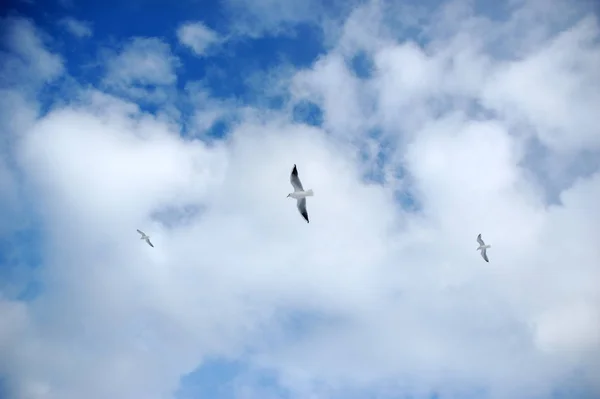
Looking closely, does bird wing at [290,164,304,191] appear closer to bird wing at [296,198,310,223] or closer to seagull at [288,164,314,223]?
seagull at [288,164,314,223]

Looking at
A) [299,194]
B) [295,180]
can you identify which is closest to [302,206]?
[299,194]

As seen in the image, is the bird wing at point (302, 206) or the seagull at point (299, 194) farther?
the bird wing at point (302, 206)

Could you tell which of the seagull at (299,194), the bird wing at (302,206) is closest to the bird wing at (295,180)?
the seagull at (299,194)

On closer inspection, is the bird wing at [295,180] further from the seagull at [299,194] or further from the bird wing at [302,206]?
the bird wing at [302,206]

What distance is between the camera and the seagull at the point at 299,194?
4691 cm

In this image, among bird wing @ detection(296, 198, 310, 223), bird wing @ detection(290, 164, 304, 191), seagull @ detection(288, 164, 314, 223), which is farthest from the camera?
bird wing @ detection(296, 198, 310, 223)

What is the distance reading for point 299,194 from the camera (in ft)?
159

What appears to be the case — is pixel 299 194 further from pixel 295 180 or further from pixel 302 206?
pixel 295 180

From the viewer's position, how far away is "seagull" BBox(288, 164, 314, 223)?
4691 centimetres

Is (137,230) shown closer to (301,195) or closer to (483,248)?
(301,195)

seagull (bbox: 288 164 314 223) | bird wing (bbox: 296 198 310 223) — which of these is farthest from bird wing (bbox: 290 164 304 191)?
bird wing (bbox: 296 198 310 223)

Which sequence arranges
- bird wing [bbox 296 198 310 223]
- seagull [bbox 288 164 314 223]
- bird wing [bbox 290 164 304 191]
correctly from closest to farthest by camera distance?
1. bird wing [bbox 290 164 304 191]
2. seagull [bbox 288 164 314 223]
3. bird wing [bbox 296 198 310 223]

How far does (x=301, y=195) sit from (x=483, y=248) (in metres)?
35.8

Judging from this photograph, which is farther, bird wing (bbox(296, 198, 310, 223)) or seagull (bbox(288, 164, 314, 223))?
bird wing (bbox(296, 198, 310, 223))
